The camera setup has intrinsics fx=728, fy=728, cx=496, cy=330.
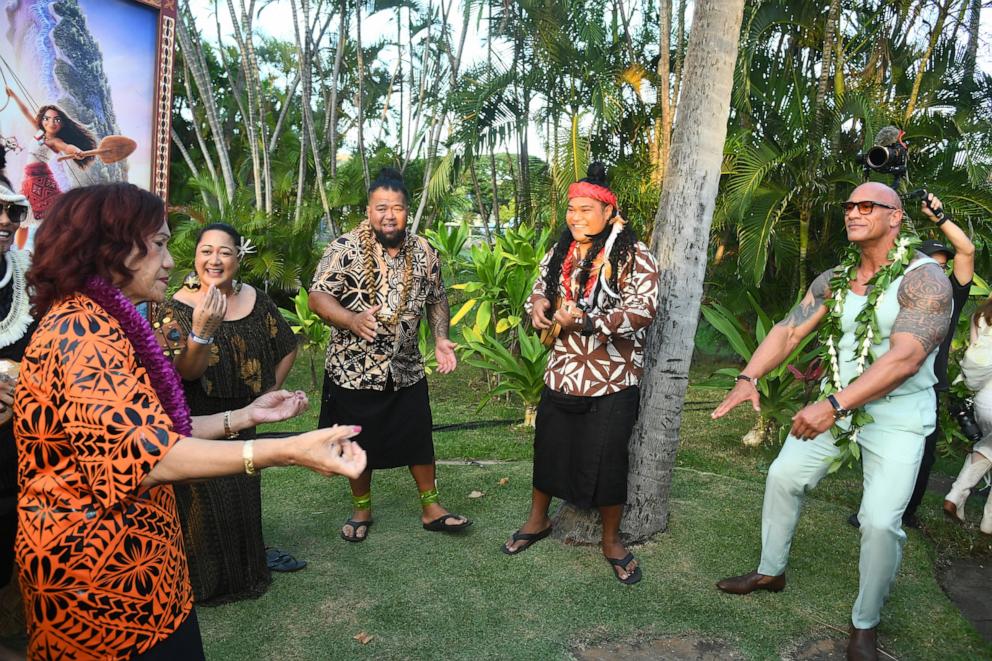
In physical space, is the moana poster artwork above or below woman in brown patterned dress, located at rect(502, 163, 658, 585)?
above

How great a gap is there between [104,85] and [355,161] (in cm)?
912

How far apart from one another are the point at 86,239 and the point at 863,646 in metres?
3.04

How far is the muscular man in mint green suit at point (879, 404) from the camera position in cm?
276

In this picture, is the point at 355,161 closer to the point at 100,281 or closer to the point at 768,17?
the point at 768,17

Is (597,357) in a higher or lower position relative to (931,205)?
lower

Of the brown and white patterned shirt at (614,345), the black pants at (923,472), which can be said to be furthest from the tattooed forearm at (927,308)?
the black pants at (923,472)

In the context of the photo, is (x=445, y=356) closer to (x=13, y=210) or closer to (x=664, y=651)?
(x=664, y=651)

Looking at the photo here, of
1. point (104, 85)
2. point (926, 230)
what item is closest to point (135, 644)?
point (104, 85)

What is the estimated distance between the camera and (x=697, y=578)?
11.6 feet

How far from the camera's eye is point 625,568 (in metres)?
3.52

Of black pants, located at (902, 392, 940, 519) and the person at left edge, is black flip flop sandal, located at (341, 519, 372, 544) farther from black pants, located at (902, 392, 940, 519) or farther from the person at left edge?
black pants, located at (902, 392, 940, 519)

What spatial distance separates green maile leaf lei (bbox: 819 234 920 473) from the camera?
2930 mm

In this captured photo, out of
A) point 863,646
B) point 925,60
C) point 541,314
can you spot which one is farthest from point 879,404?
point 925,60

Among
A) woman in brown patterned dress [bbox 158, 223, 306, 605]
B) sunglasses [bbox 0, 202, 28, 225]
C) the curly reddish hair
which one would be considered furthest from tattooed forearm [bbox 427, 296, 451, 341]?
the curly reddish hair
